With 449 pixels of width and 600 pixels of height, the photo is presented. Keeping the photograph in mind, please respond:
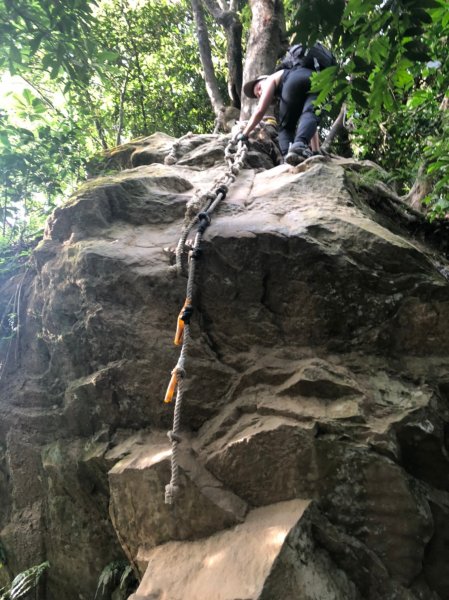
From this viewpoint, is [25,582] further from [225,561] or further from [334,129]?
[334,129]

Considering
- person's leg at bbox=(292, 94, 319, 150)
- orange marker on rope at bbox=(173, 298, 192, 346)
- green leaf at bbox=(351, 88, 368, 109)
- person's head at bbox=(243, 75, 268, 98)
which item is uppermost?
person's head at bbox=(243, 75, 268, 98)

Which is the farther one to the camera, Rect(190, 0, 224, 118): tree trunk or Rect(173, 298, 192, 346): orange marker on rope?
Rect(190, 0, 224, 118): tree trunk

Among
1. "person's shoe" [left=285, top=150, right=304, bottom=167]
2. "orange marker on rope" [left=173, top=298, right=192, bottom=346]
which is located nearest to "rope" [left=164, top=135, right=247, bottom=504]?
"orange marker on rope" [left=173, top=298, right=192, bottom=346]

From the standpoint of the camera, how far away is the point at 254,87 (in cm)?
620

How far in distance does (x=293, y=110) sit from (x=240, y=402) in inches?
150

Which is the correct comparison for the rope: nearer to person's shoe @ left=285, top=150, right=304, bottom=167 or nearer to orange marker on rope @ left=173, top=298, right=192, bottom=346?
orange marker on rope @ left=173, top=298, right=192, bottom=346

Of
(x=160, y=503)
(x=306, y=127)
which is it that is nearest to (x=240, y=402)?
(x=160, y=503)

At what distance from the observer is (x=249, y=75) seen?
7219 mm

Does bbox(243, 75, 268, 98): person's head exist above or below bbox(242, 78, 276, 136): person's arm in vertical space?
above

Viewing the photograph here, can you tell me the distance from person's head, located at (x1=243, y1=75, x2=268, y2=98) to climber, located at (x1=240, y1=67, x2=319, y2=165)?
0.18 meters

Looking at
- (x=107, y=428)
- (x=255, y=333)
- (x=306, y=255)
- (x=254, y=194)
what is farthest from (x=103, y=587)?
(x=254, y=194)

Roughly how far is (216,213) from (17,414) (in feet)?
7.94

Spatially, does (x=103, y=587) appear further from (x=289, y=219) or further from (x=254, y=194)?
(x=254, y=194)

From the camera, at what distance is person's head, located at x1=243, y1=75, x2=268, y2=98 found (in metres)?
5.93
